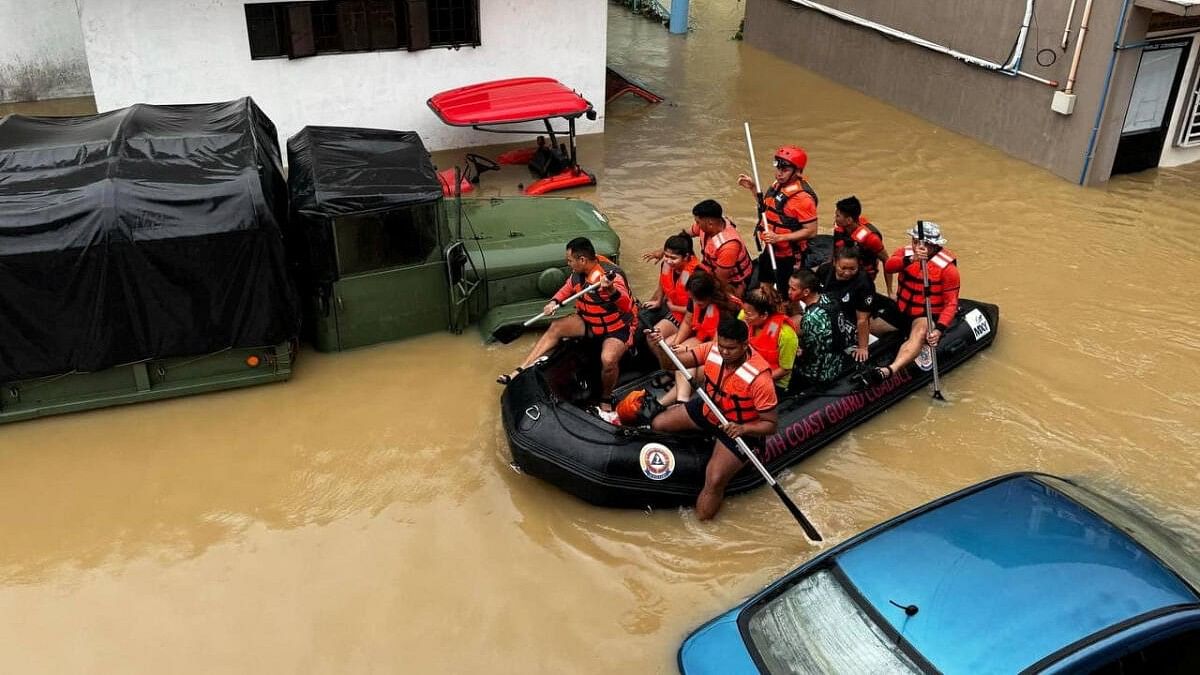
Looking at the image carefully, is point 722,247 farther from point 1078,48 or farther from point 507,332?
point 1078,48

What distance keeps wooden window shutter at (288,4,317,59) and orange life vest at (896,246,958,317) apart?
367 inches

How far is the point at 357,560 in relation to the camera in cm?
750

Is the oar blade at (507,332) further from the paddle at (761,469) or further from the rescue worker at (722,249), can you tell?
the paddle at (761,469)

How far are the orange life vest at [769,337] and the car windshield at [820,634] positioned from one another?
2657 mm

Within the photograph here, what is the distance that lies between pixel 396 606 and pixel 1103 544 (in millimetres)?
4690

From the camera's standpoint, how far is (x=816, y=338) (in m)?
8.41

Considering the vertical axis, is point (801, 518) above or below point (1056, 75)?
below

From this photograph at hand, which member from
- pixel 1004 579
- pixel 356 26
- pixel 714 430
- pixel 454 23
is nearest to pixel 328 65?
pixel 356 26

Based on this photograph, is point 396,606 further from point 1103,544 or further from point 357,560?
point 1103,544

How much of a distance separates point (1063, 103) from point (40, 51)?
55.2 feet

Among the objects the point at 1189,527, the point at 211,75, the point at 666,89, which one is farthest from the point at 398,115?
the point at 1189,527

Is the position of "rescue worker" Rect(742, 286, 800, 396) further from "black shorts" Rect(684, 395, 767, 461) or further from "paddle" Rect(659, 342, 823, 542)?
"paddle" Rect(659, 342, 823, 542)

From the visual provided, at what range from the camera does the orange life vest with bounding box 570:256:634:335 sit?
8594mm

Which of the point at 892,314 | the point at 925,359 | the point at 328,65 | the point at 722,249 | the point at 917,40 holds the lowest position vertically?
the point at 925,359
